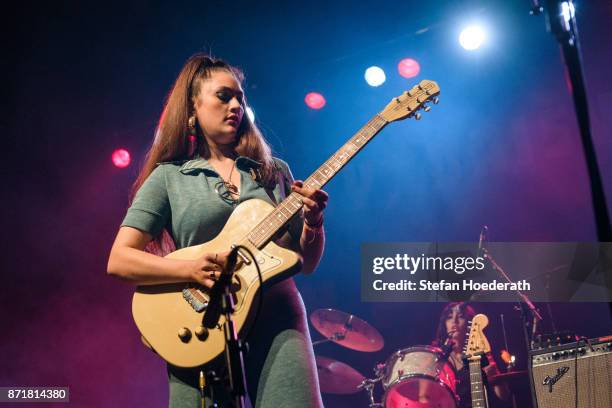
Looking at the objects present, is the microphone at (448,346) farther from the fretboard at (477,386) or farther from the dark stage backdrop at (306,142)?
the fretboard at (477,386)

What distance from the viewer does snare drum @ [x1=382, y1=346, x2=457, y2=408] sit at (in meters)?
5.02

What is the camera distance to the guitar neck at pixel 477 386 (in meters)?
4.08

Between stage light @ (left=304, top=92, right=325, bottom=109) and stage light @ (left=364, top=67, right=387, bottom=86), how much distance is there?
535mm

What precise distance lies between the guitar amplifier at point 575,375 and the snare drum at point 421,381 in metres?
1.20

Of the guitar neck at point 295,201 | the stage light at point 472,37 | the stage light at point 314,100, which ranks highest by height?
the stage light at point 472,37

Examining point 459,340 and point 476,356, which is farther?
point 459,340

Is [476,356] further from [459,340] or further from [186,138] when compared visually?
[186,138]

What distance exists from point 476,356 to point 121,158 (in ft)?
12.1

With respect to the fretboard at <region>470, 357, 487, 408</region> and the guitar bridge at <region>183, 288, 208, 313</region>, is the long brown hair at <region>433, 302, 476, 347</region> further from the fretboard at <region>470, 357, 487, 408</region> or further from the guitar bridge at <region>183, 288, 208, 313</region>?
the guitar bridge at <region>183, 288, 208, 313</region>

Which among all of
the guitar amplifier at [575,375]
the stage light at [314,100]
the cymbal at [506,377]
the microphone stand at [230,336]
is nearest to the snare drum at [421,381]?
the cymbal at [506,377]

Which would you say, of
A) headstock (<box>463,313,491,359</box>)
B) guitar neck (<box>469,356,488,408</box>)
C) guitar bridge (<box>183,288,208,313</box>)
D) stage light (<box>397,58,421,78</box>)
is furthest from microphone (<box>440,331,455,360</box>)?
guitar bridge (<box>183,288,208,313</box>)

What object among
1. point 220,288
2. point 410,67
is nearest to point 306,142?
point 410,67

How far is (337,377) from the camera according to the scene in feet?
18.6

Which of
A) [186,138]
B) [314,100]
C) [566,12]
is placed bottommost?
[186,138]
